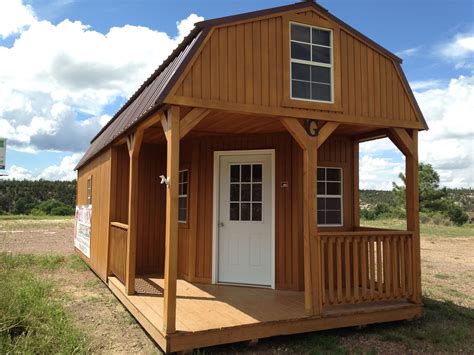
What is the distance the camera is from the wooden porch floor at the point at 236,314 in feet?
14.7

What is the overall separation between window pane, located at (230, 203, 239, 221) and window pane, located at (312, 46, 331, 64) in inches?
105

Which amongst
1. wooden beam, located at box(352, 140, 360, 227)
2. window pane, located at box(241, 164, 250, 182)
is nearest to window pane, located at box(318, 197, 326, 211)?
wooden beam, located at box(352, 140, 360, 227)

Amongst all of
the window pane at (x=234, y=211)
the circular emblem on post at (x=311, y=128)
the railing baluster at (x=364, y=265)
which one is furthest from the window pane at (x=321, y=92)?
the window pane at (x=234, y=211)

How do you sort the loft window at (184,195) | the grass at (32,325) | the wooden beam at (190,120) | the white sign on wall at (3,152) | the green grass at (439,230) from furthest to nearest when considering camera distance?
the white sign on wall at (3,152)
the green grass at (439,230)
the loft window at (184,195)
the wooden beam at (190,120)
the grass at (32,325)

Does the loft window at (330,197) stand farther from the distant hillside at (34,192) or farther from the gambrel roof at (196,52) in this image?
the distant hillside at (34,192)

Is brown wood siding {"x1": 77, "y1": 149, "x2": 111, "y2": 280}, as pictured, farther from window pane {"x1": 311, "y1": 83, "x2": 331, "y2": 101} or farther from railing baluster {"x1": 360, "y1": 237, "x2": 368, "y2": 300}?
railing baluster {"x1": 360, "y1": 237, "x2": 368, "y2": 300}

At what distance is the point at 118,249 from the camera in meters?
7.04

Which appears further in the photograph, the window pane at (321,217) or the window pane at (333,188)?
the window pane at (333,188)

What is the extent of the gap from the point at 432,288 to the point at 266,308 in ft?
14.6

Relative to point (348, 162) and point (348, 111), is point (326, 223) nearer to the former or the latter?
point (348, 162)

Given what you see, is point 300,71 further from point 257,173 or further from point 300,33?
point 257,173

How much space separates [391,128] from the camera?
596 cm

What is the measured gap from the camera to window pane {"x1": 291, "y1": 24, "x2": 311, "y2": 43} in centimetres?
547

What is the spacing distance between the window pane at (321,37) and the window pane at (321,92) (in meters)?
0.60
